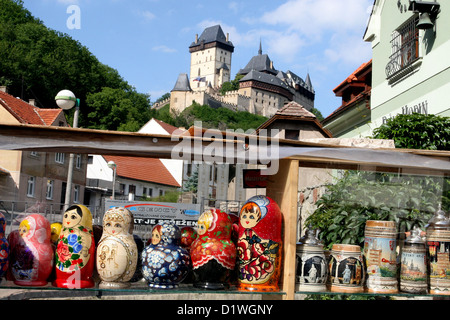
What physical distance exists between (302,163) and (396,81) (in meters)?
9.38

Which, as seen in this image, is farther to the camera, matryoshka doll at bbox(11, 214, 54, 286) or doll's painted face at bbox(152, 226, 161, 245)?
doll's painted face at bbox(152, 226, 161, 245)

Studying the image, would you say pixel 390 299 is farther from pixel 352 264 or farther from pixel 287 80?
pixel 287 80

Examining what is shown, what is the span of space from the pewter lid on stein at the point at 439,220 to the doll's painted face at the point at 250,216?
127cm

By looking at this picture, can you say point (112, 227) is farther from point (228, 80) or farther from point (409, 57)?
point (228, 80)

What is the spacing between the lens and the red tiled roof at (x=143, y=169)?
4.02m

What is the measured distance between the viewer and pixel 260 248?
353cm

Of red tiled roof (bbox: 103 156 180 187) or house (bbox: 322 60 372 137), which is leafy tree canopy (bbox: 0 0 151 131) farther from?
red tiled roof (bbox: 103 156 180 187)

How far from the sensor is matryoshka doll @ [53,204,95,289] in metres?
3.38

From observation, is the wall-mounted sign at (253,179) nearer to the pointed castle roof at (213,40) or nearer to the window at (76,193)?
the window at (76,193)

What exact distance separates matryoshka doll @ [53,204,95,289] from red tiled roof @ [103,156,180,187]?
1.99ft

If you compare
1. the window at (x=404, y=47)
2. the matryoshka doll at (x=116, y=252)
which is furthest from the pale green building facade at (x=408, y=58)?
the matryoshka doll at (x=116, y=252)

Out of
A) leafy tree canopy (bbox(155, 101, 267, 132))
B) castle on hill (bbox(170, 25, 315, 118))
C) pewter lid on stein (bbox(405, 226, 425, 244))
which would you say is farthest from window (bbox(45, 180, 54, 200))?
castle on hill (bbox(170, 25, 315, 118))

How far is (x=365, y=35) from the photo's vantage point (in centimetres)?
1425
